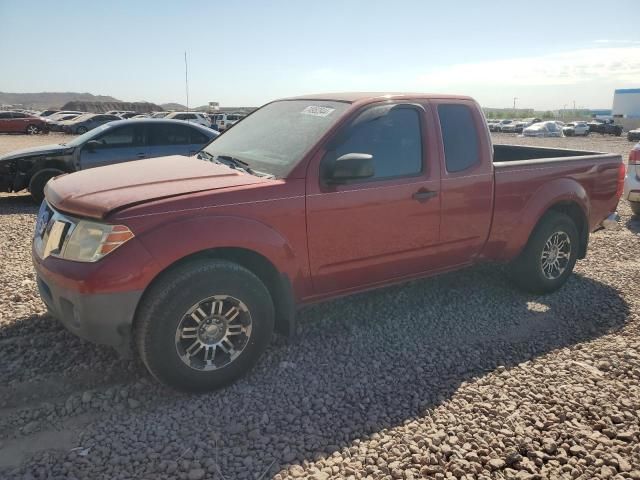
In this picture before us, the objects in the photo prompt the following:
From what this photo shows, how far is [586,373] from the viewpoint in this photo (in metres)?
3.75

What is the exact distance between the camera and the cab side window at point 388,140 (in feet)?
12.8

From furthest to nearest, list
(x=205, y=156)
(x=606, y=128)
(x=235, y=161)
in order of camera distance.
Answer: (x=606, y=128) → (x=205, y=156) → (x=235, y=161)

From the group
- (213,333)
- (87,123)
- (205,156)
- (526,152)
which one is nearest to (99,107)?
(87,123)

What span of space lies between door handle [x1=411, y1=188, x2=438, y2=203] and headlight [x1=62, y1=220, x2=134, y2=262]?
215 cm

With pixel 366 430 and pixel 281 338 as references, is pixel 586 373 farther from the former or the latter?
pixel 281 338

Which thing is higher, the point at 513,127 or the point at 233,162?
the point at 513,127

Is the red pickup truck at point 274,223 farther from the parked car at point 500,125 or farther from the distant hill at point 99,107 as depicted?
the distant hill at point 99,107

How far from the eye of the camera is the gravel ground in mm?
2785

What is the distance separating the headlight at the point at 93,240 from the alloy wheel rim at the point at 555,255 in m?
3.92

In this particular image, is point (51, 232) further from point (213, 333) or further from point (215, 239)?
point (213, 333)

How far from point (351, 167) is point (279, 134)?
2.86 feet

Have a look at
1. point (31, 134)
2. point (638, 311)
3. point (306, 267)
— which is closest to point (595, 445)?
point (306, 267)

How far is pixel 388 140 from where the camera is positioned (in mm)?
4066

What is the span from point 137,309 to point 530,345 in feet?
9.82
